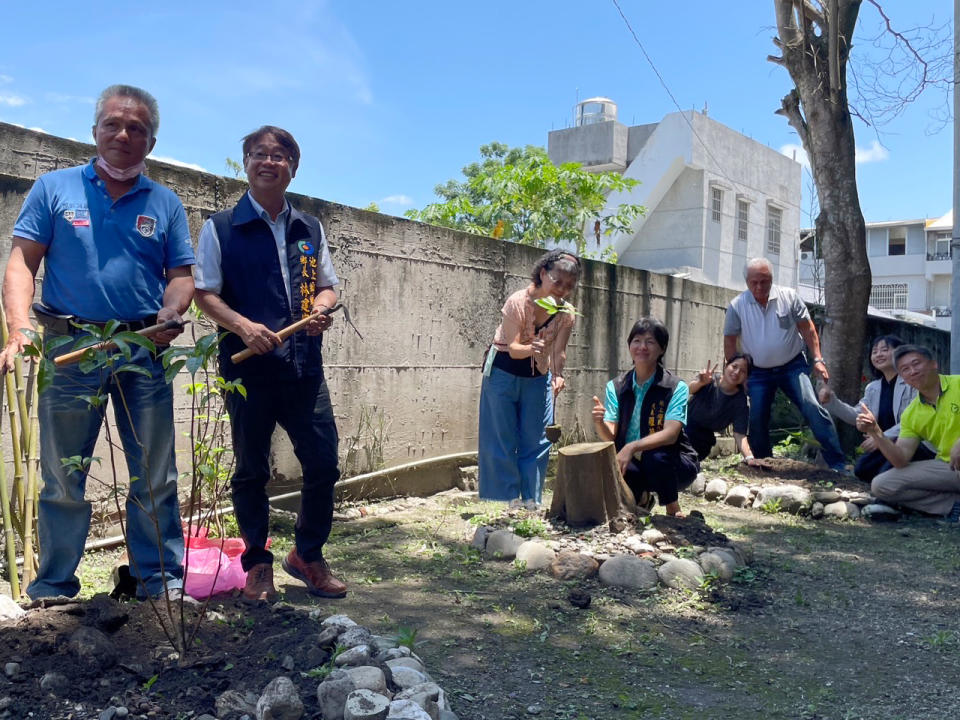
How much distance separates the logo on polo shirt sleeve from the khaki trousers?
5176mm

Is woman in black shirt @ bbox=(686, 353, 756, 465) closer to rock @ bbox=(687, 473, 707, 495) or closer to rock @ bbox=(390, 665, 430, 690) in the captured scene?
rock @ bbox=(687, 473, 707, 495)

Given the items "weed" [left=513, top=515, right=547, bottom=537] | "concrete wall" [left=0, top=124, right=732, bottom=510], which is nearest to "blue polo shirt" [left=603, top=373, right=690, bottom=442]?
"weed" [left=513, top=515, right=547, bottom=537]

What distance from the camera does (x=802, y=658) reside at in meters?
3.40

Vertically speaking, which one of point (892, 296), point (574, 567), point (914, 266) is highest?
point (914, 266)

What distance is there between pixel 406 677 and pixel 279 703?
0.43 meters

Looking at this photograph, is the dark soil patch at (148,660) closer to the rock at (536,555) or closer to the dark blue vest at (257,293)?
the dark blue vest at (257,293)

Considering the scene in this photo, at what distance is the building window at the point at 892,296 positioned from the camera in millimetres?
40688

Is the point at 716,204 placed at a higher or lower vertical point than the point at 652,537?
higher

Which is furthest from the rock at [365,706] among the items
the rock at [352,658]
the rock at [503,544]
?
the rock at [503,544]

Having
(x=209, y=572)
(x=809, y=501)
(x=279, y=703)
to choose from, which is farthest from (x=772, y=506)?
(x=279, y=703)

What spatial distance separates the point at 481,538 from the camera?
4.83m

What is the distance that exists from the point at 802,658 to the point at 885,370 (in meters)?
4.23

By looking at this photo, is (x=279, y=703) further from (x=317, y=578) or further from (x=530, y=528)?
(x=530, y=528)

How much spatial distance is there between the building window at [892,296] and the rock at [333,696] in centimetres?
4261
